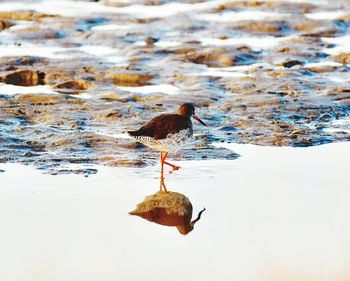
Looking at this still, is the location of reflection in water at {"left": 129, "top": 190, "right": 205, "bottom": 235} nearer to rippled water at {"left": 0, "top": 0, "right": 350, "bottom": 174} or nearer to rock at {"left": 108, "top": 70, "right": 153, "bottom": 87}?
rippled water at {"left": 0, "top": 0, "right": 350, "bottom": 174}

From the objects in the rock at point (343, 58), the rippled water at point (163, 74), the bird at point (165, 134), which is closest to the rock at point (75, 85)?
the rippled water at point (163, 74)

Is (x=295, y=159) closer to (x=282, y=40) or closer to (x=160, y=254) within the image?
(x=160, y=254)

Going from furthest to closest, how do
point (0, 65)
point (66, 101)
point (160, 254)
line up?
1. point (0, 65)
2. point (66, 101)
3. point (160, 254)

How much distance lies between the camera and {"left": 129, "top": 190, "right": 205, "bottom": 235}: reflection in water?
5.92 metres

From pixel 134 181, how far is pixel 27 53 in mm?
8284

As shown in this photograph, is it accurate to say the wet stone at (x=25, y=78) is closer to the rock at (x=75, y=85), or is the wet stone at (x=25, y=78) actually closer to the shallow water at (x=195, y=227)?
the rock at (x=75, y=85)

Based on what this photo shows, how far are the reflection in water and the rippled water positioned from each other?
52.9 inches

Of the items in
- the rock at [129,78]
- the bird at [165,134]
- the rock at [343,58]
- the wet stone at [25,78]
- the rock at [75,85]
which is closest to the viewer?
the bird at [165,134]

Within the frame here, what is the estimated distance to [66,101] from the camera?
441 inches

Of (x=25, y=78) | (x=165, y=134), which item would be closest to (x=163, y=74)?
(x=25, y=78)

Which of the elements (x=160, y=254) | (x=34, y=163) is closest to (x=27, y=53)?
(x=34, y=163)

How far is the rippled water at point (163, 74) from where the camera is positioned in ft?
30.1

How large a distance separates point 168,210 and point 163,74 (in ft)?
24.1

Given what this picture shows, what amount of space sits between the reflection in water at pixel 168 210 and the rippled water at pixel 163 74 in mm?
1344
